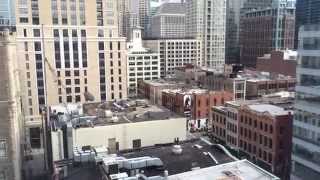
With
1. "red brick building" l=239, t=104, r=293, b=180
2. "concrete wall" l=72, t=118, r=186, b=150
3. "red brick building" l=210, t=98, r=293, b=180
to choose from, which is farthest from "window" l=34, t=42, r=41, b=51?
"red brick building" l=239, t=104, r=293, b=180

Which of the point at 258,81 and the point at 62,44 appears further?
the point at 258,81

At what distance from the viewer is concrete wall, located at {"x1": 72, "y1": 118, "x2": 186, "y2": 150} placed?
169 ft

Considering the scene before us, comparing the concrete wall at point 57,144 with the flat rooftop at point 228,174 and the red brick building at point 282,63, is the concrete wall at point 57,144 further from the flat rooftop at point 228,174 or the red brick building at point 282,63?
the red brick building at point 282,63

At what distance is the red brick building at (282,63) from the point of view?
13848 centimetres

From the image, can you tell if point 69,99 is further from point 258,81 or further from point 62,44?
point 258,81

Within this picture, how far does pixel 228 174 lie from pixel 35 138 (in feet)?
243

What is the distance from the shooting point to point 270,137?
6369cm

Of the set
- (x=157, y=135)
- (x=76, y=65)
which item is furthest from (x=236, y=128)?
(x=76, y=65)

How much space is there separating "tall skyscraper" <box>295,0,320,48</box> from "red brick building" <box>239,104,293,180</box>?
137057 millimetres

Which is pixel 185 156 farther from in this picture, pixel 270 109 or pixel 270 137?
pixel 270 109

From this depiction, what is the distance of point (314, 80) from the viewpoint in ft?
172

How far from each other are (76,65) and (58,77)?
5746 millimetres

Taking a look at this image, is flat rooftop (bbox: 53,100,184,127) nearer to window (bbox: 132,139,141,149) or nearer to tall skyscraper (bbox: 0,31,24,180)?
window (bbox: 132,139,141,149)

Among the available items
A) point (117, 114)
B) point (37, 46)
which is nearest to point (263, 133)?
point (117, 114)
